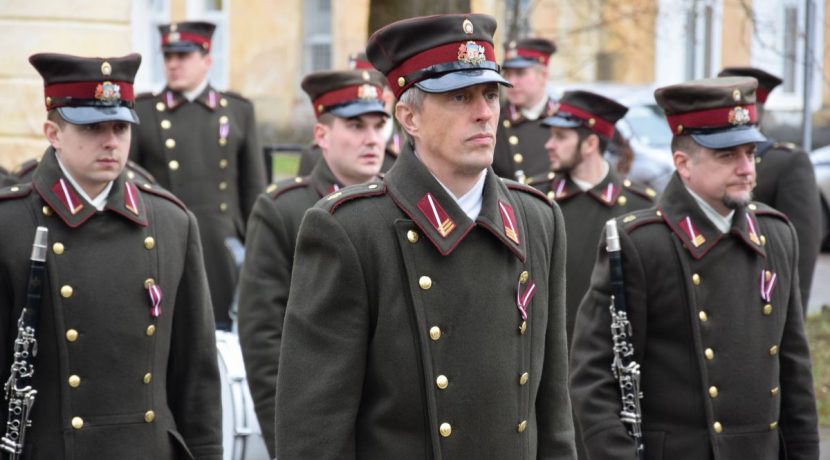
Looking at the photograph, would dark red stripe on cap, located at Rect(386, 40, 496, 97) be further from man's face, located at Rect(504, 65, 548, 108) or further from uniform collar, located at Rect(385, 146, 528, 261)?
man's face, located at Rect(504, 65, 548, 108)

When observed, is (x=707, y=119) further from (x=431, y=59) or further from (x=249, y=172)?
(x=249, y=172)

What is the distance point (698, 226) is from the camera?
562cm

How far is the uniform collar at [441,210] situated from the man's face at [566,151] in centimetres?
360

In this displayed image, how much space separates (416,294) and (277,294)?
2.37m

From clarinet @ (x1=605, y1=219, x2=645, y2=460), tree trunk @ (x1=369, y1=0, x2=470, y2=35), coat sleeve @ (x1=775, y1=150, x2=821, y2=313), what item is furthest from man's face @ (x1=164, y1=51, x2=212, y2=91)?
clarinet @ (x1=605, y1=219, x2=645, y2=460)

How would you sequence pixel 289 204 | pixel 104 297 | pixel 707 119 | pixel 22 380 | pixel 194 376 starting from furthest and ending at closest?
pixel 289 204 < pixel 707 119 < pixel 194 376 < pixel 104 297 < pixel 22 380

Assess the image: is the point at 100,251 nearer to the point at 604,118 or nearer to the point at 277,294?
the point at 277,294

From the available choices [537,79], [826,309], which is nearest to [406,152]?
[537,79]

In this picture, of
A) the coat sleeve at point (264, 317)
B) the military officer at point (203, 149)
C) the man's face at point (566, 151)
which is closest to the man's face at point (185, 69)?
the military officer at point (203, 149)

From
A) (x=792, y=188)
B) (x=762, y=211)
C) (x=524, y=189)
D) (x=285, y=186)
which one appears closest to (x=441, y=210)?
(x=524, y=189)

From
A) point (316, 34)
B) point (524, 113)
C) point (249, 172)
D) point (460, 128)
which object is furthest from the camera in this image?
point (316, 34)

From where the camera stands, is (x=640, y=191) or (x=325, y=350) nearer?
(x=325, y=350)

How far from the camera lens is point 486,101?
4238mm

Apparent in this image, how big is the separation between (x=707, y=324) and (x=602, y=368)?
1.31 ft
